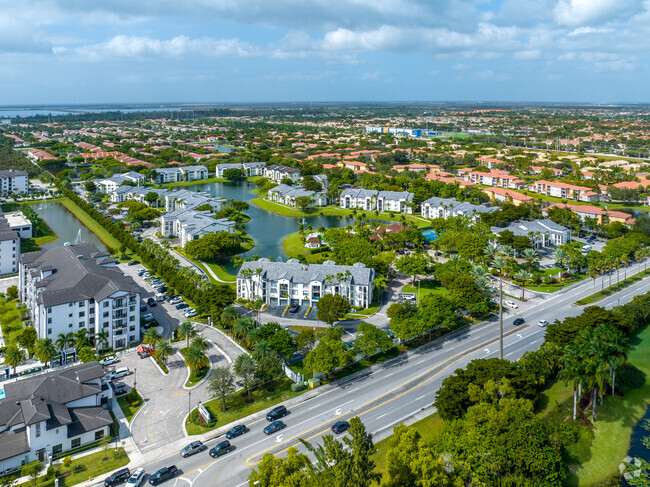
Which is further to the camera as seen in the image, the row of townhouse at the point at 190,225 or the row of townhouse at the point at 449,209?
the row of townhouse at the point at 449,209

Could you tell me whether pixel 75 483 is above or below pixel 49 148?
below

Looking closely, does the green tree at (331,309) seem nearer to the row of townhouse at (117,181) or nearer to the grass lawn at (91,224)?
the grass lawn at (91,224)

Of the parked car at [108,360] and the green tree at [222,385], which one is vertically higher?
the green tree at [222,385]

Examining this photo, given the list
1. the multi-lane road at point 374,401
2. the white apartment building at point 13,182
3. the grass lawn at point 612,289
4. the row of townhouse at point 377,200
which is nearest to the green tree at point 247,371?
the multi-lane road at point 374,401

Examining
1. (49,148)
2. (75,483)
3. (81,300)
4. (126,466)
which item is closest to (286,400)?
(126,466)

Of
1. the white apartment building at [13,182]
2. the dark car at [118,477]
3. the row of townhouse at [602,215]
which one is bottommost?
the dark car at [118,477]

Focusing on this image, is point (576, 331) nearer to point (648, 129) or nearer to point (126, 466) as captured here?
point (126, 466)

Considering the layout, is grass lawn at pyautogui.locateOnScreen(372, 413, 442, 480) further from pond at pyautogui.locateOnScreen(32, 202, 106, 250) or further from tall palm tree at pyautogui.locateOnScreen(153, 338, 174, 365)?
pond at pyautogui.locateOnScreen(32, 202, 106, 250)
